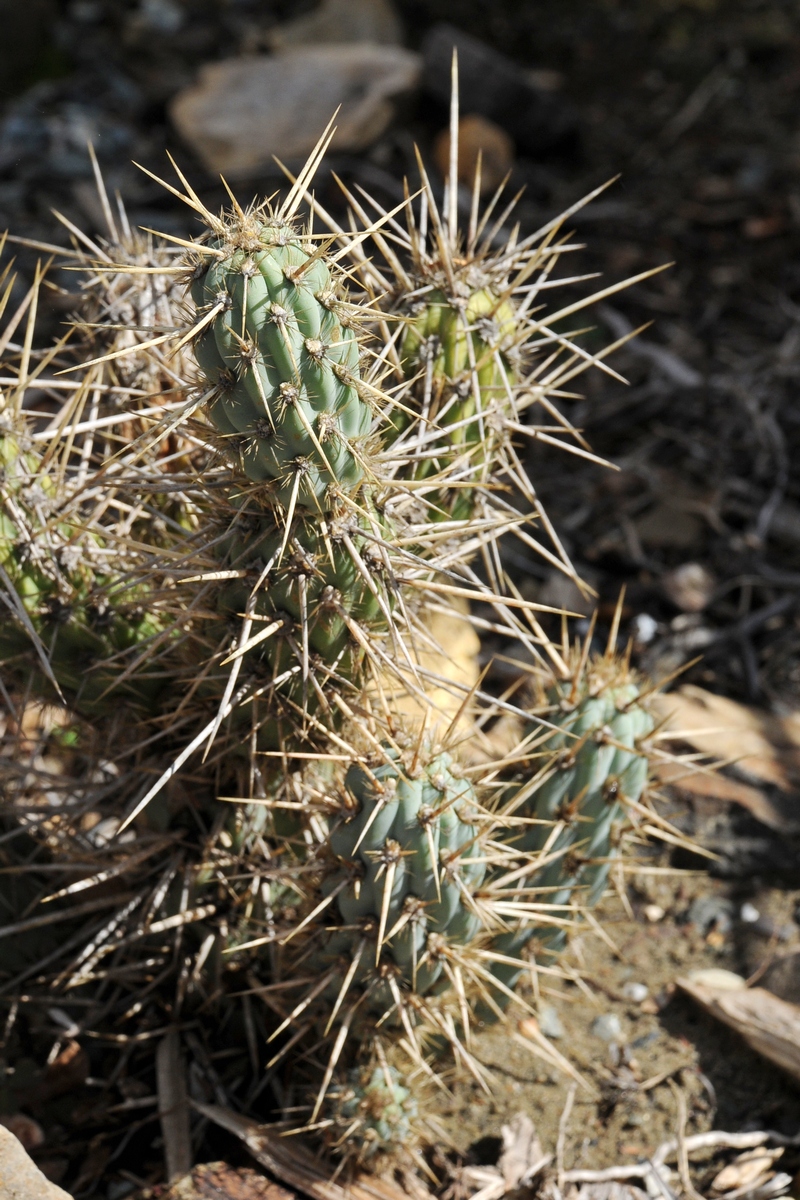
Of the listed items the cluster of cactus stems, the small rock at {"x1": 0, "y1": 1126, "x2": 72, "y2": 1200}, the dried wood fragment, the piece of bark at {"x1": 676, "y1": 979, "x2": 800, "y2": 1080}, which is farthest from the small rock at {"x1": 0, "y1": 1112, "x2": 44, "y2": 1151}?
the piece of bark at {"x1": 676, "y1": 979, "x2": 800, "y2": 1080}

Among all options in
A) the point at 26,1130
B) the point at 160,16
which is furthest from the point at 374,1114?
the point at 160,16

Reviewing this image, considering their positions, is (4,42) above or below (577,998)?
above

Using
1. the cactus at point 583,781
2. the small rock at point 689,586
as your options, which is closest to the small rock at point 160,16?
the small rock at point 689,586

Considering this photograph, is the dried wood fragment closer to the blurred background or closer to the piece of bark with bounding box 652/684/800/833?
the piece of bark with bounding box 652/684/800/833

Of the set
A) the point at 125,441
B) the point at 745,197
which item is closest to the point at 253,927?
the point at 125,441

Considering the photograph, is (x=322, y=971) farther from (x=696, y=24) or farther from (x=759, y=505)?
(x=696, y=24)

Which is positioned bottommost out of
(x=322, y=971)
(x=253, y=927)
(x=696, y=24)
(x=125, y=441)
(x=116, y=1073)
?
(x=116, y=1073)

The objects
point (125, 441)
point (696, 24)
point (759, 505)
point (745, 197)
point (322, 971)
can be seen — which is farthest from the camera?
point (696, 24)
